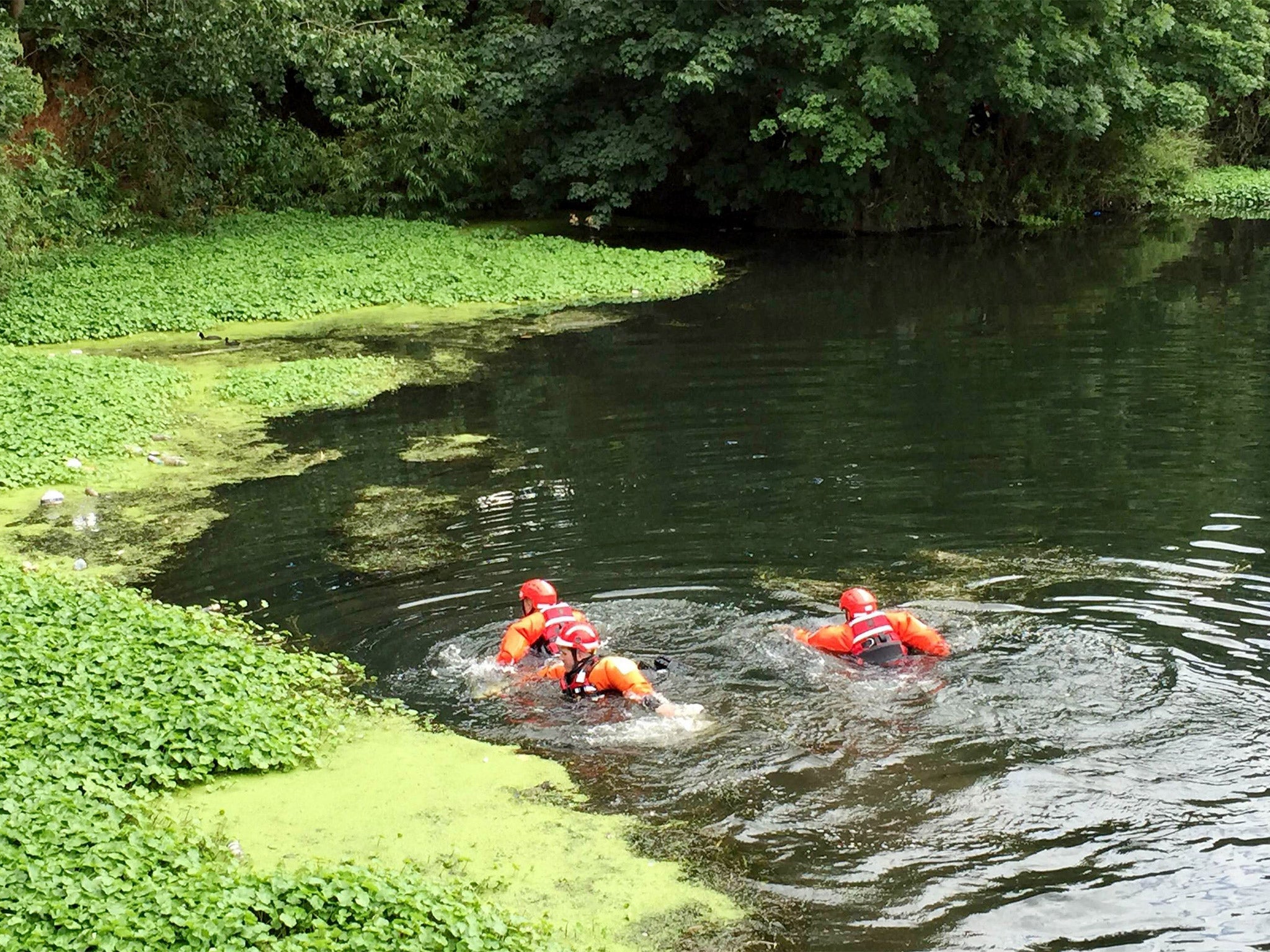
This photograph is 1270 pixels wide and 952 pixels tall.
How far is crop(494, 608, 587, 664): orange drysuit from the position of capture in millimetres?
10625

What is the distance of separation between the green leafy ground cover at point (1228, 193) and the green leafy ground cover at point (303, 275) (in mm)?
17773

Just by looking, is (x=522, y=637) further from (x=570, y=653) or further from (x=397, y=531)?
(x=397, y=531)

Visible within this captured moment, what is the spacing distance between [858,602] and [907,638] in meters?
0.47

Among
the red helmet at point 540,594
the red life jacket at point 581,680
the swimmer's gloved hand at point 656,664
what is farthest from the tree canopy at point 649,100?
the red life jacket at point 581,680

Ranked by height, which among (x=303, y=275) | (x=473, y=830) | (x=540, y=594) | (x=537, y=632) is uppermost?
(x=303, y=275)

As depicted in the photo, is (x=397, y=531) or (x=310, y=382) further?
(x=310, y=382)

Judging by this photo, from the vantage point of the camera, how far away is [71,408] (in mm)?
17188

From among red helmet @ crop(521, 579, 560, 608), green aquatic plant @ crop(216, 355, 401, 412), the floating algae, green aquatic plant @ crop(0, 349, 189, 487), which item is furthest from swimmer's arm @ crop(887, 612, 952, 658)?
green aquatic plant @ crop(216, 355, 401, 412)

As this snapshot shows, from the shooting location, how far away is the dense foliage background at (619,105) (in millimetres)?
28406

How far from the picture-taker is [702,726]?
31.6 ft

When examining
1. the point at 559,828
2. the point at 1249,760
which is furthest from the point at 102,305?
the point at 1249,760

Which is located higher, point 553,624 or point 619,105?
point 619,105

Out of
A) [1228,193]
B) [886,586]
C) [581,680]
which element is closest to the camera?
[581,680]

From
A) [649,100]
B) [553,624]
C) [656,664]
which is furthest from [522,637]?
[649,100]
